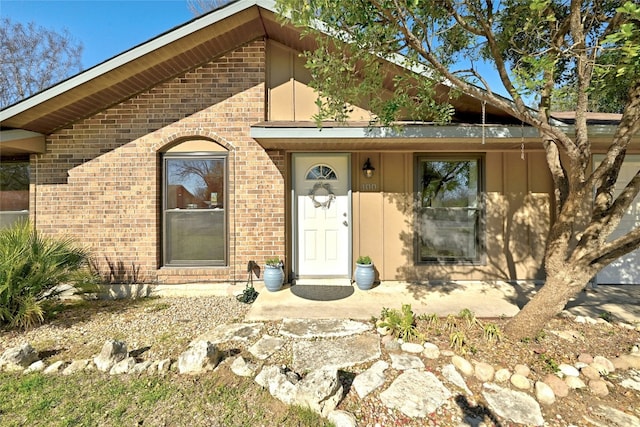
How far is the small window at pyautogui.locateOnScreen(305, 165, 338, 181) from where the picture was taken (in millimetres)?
5355

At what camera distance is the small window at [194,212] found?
5121 millimetres

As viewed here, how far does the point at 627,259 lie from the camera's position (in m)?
5.10

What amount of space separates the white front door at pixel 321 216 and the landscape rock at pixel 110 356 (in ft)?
9.52

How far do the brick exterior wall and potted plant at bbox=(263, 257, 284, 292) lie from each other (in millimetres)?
450

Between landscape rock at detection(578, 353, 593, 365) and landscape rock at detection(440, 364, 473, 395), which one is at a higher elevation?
landscape rock at detection(578, 353, 593, 365)

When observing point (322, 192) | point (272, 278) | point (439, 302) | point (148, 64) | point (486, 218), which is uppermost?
point (148, 64)

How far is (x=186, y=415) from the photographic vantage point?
2217 mm

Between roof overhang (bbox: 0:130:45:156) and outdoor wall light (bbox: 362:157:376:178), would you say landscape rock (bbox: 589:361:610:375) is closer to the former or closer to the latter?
outdoor wall light (bbox: 362:157:376:178)

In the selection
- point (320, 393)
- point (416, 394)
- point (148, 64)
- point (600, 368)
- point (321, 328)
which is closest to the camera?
point (320, 393)

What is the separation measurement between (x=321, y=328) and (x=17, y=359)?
2.95 m

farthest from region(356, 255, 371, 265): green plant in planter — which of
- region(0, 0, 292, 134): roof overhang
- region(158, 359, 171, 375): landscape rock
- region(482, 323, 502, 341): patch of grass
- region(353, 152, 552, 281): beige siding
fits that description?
region(0, 0, 292, 134): roof overhang

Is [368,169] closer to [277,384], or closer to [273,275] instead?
[273,275]

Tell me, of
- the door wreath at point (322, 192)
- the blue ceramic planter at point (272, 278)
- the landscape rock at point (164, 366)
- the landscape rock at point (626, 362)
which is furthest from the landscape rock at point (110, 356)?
the landscape rock at point (626, 362)

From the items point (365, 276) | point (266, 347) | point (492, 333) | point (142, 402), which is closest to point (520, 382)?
point (492, 333)
